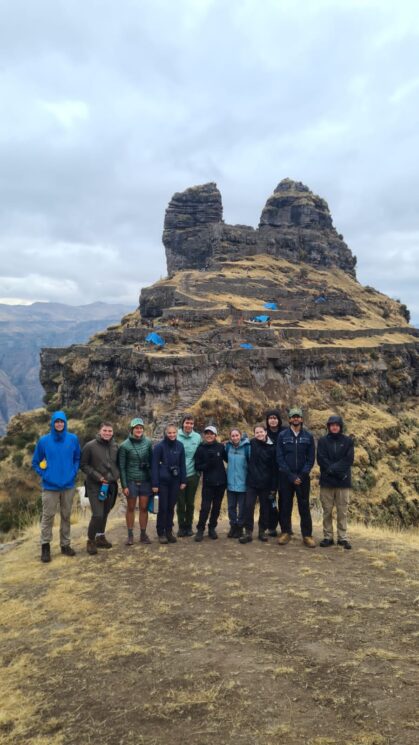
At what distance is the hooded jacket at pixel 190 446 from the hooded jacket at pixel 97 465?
163 centimetres

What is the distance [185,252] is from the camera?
80938 millimetres

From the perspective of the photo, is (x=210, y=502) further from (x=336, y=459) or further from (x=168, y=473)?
(x=336, y=459)

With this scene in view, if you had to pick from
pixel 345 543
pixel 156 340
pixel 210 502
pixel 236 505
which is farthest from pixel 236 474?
pixel 156 340

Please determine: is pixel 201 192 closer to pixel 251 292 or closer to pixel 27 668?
pixel 251 292

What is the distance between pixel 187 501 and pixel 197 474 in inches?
26.5

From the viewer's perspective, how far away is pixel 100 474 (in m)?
9.91

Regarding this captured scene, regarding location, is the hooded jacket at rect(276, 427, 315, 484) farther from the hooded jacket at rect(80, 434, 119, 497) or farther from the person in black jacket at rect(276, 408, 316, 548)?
the hooded jacket at rect(80, 434, 119, 497)

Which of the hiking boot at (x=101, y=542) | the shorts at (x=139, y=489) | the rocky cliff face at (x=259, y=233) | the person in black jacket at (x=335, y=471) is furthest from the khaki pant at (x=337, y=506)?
the rocky cliff face at (x=259, y=233)

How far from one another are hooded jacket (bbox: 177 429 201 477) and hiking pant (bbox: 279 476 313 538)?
197 centimetres

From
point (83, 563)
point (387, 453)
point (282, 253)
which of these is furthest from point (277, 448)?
point (282, 253)

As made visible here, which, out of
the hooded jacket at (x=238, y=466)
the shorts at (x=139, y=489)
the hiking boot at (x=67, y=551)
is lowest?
the hiking boot at (x=67, y=551)

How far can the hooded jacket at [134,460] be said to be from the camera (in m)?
10.3

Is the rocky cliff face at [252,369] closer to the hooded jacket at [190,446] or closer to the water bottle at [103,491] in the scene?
the hooded jacket at [190,446]

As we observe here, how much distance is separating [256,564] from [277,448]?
7.42ft
